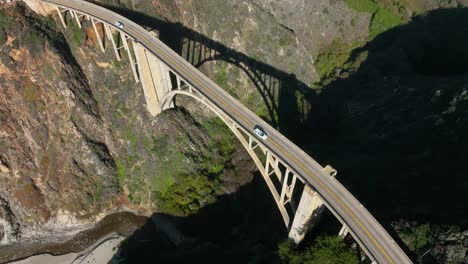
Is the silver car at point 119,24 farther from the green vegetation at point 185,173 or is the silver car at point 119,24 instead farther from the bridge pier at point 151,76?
the green vegetation at point 185,173

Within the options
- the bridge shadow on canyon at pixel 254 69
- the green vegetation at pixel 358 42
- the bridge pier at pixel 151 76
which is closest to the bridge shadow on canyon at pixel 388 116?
the bridge shadow on canyon at pixel 254 69

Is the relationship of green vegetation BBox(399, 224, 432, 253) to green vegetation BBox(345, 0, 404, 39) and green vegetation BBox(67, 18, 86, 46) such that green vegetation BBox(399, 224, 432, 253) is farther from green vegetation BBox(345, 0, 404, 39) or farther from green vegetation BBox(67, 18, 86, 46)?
green vegetation BBox(67, 18, 86, 46)

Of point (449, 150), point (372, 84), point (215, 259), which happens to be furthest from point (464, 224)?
point (372, 84)

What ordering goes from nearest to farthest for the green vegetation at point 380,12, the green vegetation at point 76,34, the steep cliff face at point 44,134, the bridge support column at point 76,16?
the steep cliff face at point 44,134, the bridge support column at point 76,16, the green vegetation at point 76,34, the green vegetation at point 380,12

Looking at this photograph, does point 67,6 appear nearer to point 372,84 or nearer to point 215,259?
point 215,259

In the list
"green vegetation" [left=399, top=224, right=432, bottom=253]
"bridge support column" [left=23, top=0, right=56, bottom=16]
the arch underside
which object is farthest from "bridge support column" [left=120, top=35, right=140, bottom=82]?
"green vegetation" [left=399, top=224, right=432, bottom=253]

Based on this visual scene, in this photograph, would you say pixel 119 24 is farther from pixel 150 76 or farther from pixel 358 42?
pixel 358 42

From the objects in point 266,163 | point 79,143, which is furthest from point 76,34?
point 266,163
